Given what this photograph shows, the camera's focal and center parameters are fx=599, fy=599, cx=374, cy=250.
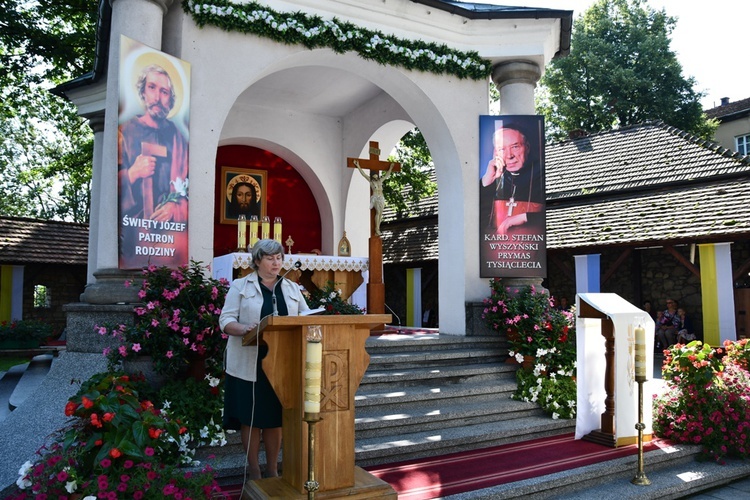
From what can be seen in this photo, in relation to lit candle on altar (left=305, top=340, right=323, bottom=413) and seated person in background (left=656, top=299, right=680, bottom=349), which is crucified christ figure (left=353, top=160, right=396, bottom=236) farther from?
seated person in background (left=656, top=299, right=680, bottom=349)

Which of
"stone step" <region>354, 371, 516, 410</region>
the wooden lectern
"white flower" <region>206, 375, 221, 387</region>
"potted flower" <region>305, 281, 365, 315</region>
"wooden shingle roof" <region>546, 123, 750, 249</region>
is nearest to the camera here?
the wooden lectern

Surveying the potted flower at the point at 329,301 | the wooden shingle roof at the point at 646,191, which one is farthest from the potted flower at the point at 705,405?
the wooden shingle roof at the point at 646,191

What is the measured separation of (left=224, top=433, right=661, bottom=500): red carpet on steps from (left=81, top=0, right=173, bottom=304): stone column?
251 centimetres

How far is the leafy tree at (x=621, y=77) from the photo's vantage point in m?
25.3

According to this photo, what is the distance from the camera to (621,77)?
82.9 ft

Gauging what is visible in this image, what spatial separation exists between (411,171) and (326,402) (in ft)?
42.3

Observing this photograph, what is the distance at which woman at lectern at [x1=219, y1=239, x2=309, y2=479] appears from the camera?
3799 millimetres

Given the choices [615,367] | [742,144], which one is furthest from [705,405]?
[742,144]

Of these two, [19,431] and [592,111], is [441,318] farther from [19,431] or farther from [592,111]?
[592,111]

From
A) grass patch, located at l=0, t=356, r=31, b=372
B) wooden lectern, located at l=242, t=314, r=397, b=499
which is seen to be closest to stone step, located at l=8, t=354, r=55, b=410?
grass patch, located at l=0, t=356, r=31, b=372

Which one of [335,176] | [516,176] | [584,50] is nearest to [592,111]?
[584,50]

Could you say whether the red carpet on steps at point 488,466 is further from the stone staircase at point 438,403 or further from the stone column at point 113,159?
the stone column at point 113,159

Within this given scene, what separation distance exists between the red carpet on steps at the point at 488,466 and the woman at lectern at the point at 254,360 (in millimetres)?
466

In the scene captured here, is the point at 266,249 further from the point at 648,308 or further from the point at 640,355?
the point at 648,308
